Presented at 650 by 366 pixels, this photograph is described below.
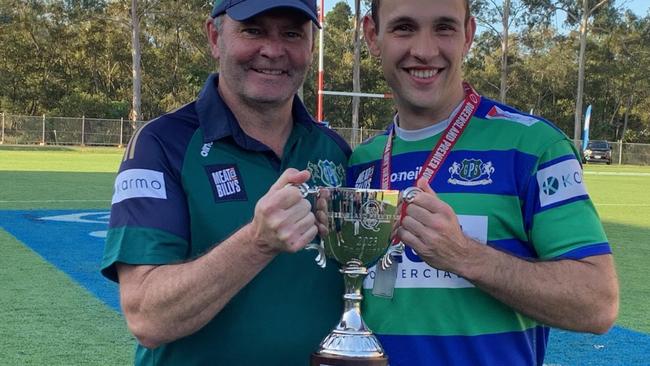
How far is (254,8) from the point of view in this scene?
2480 millimetres

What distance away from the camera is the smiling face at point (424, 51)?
254cm

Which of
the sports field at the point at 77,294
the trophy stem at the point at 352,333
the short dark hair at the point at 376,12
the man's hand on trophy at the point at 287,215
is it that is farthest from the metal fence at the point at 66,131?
the man's hand on trophy at the point at 287,215

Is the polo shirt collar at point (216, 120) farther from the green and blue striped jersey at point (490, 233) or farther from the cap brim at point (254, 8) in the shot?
the green and blue striped jersey at point (490, 233)

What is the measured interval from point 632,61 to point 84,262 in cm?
5458

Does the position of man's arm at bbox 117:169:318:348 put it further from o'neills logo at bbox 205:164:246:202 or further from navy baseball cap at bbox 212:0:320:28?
navy baseball cap at bbox 212:0:320:28

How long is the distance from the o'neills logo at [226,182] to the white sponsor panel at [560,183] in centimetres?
87

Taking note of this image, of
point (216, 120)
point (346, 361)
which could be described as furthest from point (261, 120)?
point (346, 361)

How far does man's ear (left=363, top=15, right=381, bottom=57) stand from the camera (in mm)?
2744

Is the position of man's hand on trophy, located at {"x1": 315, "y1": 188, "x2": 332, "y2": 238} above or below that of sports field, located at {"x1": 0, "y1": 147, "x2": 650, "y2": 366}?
above

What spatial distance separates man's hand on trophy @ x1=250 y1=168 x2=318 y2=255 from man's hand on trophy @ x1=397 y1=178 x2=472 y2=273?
254 mm

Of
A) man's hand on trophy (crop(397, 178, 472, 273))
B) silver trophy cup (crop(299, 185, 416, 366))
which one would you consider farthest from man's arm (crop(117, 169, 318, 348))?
man's hand on trophy (crop(397, 178, 472, 273))

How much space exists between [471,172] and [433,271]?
0.31 metres

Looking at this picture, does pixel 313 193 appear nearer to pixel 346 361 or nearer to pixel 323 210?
pixel 323 210

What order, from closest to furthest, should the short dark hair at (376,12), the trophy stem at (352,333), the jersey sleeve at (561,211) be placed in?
the trophy stem at (352,333) < the jersey sleeve at (561,211) < the short dark hair at (376,12)
